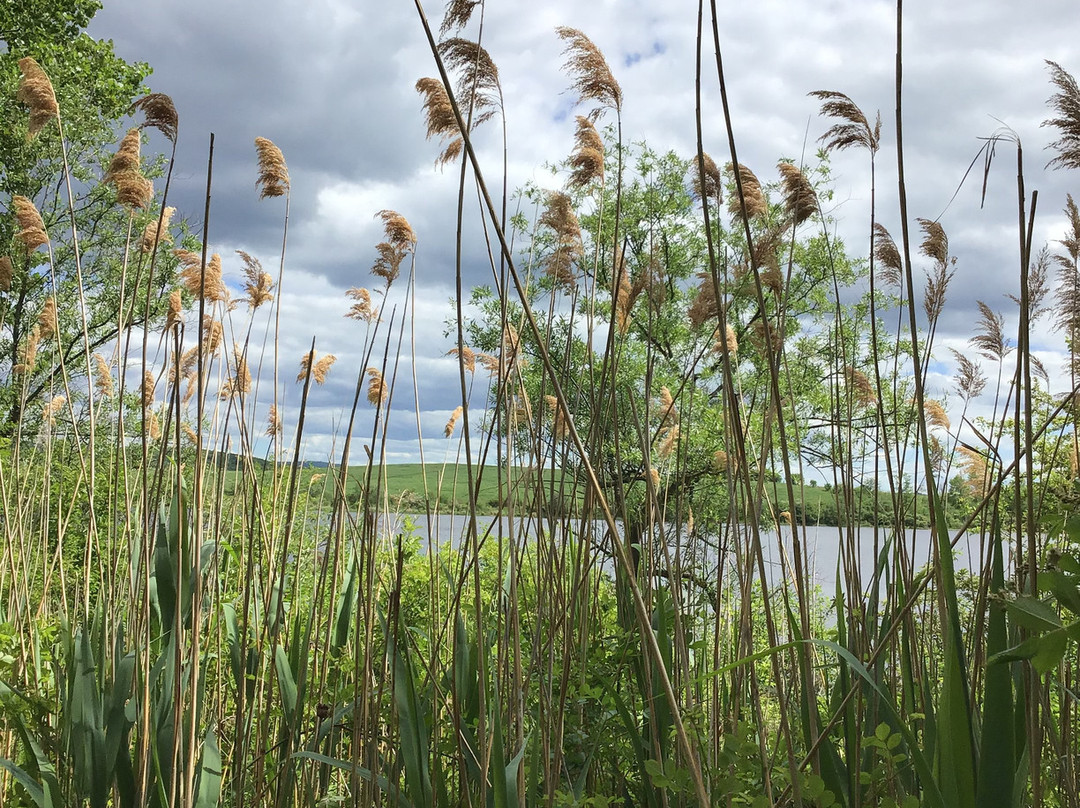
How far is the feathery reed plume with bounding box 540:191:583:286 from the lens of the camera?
1.80 m

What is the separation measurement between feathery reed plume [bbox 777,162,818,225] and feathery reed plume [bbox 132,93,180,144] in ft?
3.90

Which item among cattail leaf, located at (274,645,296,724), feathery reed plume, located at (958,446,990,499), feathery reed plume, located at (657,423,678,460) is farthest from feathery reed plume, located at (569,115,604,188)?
feathery reed plume, located at (958,446,990,499)

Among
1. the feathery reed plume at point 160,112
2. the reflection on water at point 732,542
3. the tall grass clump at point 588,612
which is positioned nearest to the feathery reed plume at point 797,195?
the tall grass clump at point 588,612

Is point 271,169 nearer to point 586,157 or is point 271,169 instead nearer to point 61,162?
point 586,157

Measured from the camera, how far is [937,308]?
1808 millimetres

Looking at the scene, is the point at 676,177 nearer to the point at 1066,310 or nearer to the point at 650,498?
the point at 1066,310

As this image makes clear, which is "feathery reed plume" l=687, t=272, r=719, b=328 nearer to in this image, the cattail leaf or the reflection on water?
the reflection on water

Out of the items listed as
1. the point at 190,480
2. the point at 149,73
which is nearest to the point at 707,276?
the point at 190,480

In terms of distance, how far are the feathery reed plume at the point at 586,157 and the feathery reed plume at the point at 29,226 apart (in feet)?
4.82

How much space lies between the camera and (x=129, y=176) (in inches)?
68.7

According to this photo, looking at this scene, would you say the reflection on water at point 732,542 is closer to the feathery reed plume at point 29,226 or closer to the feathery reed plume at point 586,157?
the feathery reed plume at point 586,157

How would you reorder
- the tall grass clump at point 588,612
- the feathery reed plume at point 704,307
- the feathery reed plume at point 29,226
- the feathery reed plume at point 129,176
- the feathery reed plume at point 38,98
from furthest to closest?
1. the feathery reed plume at point 29,226
2. the feathery reed plume at point 38,98
3. the feathery reed plume at point 129,176
4. the feathery reed plume at point 704,307
5. the tall grass clump at point 588,612

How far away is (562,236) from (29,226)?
1533 millimetres

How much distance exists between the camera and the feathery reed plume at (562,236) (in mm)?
1798
